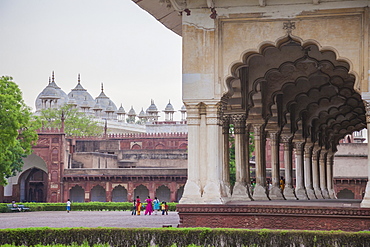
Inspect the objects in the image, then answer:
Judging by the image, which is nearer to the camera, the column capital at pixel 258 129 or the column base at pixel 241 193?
the column base at pixel 241 193

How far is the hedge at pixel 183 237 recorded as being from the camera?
9.95 meters

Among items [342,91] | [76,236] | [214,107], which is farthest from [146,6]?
[342,91]

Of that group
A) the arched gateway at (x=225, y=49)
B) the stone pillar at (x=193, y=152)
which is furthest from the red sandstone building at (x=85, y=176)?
the stone pillar at (x=193, y=152)

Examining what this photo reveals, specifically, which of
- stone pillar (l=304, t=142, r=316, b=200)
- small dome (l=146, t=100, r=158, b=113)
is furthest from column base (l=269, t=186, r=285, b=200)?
small dome (l=146, t=100, r=158, b=113)

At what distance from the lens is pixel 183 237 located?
10.5m

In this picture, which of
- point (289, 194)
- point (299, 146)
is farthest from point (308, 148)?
point (289, 194)

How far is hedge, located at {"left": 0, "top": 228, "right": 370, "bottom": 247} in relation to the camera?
9953 millimetres

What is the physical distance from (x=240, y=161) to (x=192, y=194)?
3.84 meters

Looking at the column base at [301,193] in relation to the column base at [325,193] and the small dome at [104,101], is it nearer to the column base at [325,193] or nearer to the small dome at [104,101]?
the column base at [325,193]

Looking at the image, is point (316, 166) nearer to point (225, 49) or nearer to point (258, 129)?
point (258, 129)

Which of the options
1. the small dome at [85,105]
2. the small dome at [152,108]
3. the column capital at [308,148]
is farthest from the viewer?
the small dome at [152,108]

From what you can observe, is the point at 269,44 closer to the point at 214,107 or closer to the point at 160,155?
the point at 214,107

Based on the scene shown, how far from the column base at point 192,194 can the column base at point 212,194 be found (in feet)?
0.30

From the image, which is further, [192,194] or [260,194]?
[260,194]
